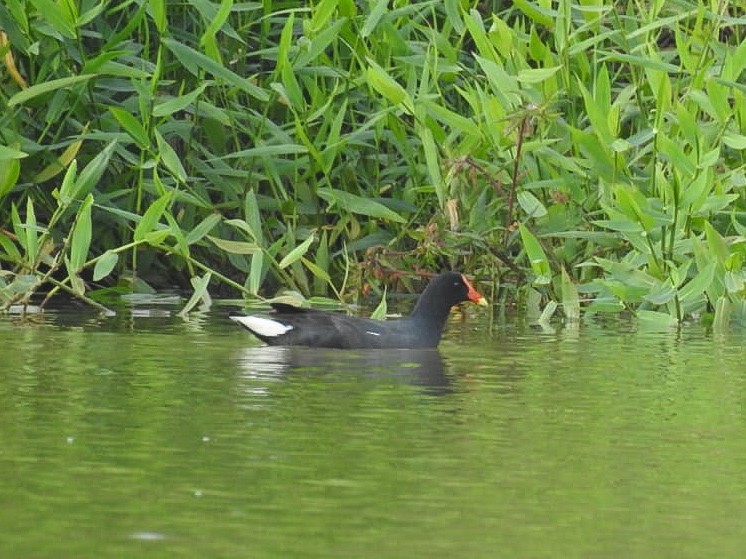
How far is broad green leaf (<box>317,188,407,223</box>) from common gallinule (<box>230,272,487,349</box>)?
164 centimetres

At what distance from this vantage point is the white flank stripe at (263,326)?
9844mm

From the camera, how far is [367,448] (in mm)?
6586

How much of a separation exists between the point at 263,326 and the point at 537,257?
1.70 meters

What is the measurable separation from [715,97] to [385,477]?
5262 millimetres

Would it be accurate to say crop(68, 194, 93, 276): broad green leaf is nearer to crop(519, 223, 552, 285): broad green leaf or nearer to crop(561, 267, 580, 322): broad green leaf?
crop(519, 223, 552, 285): broad green leaf

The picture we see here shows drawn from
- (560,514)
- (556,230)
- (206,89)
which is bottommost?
(560,514)

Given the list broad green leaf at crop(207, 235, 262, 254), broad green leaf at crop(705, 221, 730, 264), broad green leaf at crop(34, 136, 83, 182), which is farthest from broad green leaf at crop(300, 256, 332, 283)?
broad green leaf at crop(705, 221, 730, 264)

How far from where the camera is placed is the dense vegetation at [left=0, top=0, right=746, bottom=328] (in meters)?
10.7

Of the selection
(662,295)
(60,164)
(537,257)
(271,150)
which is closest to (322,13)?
(271,150)

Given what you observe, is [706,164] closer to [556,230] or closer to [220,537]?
[556,230]

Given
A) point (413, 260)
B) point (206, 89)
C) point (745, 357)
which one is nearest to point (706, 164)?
point (745, 357)

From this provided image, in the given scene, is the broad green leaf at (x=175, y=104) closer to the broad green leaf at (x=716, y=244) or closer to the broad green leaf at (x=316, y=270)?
the broad green leaf at (x=316, y=270)

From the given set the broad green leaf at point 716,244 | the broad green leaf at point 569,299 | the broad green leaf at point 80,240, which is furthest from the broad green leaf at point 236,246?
the broad green leaf at point 716,244

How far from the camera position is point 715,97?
10.8 m
